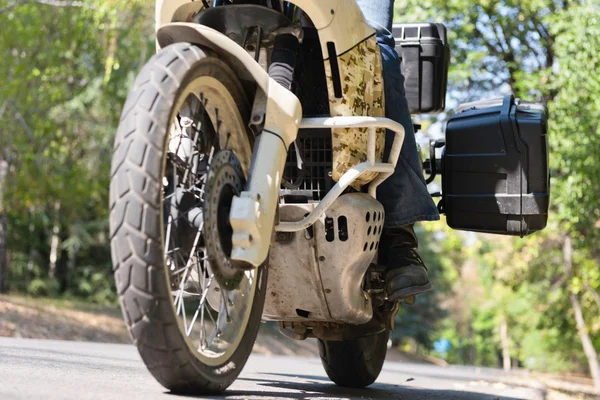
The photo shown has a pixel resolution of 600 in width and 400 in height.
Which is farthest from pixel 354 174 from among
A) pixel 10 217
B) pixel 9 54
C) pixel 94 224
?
pixel 10 217

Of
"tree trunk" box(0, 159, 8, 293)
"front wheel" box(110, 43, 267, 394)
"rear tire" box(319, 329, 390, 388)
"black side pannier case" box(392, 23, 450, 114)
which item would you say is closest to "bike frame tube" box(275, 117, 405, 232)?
"front wheel" box(110, 43, 267, 394)

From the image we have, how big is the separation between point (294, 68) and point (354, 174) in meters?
0.47

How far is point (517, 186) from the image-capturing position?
181 inches

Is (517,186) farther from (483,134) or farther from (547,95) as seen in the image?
(547,95)

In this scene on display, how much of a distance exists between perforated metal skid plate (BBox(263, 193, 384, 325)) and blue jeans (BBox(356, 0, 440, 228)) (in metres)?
0.14

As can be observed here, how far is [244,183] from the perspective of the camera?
3395 mm

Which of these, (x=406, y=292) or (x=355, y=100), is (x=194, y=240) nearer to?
(x=355, y=100)

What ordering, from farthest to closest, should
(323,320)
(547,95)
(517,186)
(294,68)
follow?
(547,95) < (517,186) < (323,320) < (294,68)

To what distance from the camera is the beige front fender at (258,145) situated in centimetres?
310

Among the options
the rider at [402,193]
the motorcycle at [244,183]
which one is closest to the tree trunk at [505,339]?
the rider at [402,193]

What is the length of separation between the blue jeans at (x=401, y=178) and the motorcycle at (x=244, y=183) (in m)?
0.16

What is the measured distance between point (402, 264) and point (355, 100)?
83 cm

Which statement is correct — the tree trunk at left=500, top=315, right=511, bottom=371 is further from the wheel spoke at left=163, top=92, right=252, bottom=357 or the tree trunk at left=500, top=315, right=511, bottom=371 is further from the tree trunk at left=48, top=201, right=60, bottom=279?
the wheel spoke at left=163, top=92, right=252, bottom=357

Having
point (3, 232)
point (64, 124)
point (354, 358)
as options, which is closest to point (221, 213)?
point (354, 358)
